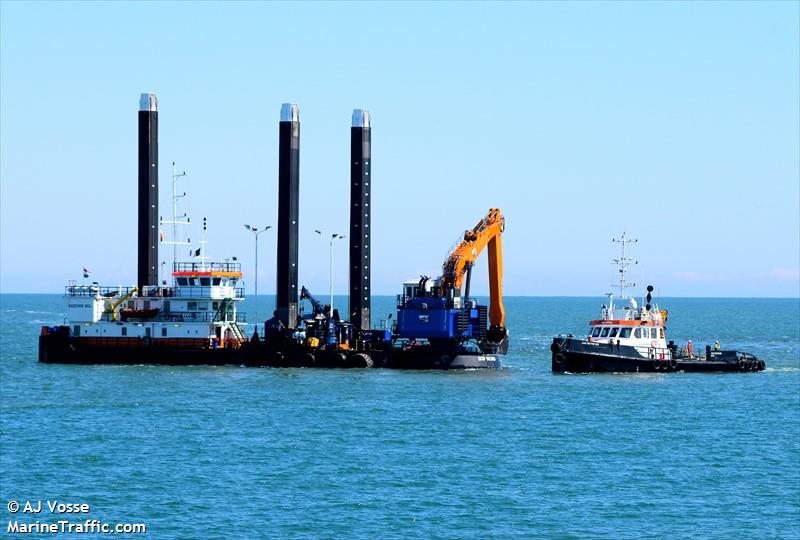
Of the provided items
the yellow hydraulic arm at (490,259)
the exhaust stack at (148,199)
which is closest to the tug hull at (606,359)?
the yellow hydraulic arm at (490,259)

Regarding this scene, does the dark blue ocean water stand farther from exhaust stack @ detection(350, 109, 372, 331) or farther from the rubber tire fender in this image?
exhaust stack @ detection(350, 109, 372, 331)

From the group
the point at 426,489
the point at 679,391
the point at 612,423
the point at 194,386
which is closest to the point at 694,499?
the point at 426,489

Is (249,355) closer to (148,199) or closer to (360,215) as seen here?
(360,215)

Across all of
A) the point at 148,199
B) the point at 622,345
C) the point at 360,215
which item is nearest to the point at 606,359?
the point at 622,345

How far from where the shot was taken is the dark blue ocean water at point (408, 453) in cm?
4631

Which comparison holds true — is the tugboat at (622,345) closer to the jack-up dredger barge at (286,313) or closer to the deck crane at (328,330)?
the jack-up dredger barge at (286,313)

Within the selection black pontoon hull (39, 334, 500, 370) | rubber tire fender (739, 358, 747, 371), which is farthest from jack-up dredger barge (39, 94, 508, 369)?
rubber tire fender (739, 358, 747, 371)

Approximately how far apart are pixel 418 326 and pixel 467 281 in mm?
7314

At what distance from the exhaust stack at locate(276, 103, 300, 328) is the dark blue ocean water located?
9708mm

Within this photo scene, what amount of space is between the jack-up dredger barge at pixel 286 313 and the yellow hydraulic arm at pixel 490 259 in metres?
0.09

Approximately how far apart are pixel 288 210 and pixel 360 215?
18.7 ft

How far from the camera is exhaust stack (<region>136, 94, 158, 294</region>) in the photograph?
104m

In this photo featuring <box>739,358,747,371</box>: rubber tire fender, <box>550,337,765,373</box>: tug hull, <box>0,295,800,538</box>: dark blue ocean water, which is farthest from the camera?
<box>739,358,747,371</box>: rubber tire fender

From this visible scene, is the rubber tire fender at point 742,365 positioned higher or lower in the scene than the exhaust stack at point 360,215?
lower
